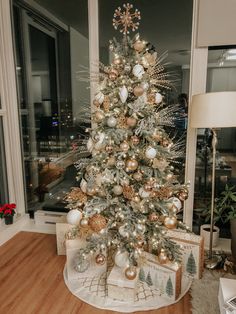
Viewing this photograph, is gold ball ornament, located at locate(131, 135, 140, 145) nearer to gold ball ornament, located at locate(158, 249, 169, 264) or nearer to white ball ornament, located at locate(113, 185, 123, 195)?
white ball ornament, located at locate(113, 185, 123, 195)

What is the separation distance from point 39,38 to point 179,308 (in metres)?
2.90

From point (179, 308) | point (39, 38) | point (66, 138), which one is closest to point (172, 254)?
point (179, 308)

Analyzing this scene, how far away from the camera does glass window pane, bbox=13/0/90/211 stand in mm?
2648

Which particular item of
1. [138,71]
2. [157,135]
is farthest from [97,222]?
[138,71]

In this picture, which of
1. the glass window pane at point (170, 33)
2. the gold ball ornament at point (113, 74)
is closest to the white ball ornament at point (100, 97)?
the gold ball ornament at point (113, 74)

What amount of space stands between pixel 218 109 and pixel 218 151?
854 millimetres

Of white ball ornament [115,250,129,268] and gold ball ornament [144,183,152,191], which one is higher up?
gold ball ornament [144,183,152,191]

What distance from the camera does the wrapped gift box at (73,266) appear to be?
211 cm

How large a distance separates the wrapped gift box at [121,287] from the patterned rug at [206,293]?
1.44 feet

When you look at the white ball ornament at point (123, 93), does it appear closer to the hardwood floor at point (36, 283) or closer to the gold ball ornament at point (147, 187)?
the gold ball ornament at point (147, 187)

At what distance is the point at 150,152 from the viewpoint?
176 cm

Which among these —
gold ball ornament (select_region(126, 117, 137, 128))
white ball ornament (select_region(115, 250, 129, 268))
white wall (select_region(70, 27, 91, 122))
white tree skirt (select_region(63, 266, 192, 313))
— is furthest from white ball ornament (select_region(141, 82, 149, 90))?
white tree skirt (select_region(63, 266, 192, 313))

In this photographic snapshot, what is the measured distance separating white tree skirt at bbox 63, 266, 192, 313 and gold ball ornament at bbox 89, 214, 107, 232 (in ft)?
1.63

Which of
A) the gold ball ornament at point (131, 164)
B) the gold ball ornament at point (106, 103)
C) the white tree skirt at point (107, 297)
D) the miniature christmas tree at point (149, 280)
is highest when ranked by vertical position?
the gold ball ornament at point (106, 103)
